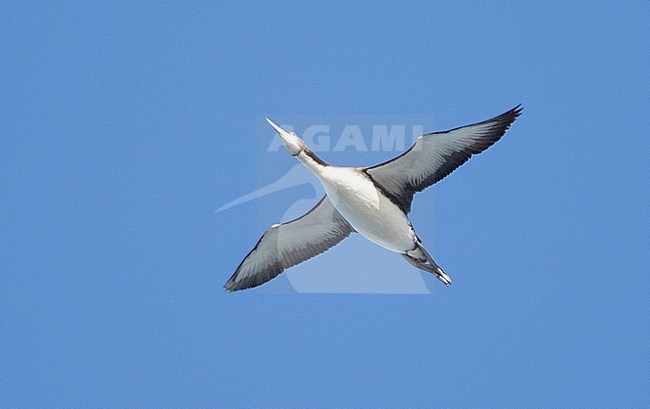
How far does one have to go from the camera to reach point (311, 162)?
Answer: 19688 mm

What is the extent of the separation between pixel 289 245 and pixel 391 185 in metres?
2.52

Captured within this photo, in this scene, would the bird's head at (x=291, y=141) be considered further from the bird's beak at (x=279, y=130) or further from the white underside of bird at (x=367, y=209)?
the white underside of bird at (x=367, y=209)

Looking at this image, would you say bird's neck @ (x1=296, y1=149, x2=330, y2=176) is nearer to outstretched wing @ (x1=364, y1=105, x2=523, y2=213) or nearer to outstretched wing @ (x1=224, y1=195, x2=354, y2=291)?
outstretched wing @ (x1=364, y1=105, x2=523, y2=213)

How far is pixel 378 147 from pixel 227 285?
158 inches

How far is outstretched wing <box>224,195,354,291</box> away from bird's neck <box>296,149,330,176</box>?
1835 mm

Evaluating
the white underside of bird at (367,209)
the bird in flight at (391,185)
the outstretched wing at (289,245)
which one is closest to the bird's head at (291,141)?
the bird in flight at (391,185)

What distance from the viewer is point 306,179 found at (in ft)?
69.1

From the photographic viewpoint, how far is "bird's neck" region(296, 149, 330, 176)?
1966cm

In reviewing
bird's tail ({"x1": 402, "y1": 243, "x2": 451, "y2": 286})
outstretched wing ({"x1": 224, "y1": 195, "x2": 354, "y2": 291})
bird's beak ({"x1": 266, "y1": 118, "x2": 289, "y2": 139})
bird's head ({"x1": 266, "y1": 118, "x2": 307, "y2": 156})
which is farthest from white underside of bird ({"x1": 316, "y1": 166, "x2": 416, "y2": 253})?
outstretched wing ({"x1": 224, "y1": 195, "x2": 354, "y2": 291})

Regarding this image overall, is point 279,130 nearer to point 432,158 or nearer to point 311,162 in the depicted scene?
point 311,162

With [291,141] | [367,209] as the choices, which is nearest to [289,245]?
[367,209]

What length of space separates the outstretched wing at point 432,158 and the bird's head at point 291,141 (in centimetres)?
130

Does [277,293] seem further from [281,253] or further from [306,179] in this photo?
[306,179]

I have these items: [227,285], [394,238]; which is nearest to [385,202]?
[394,238]
